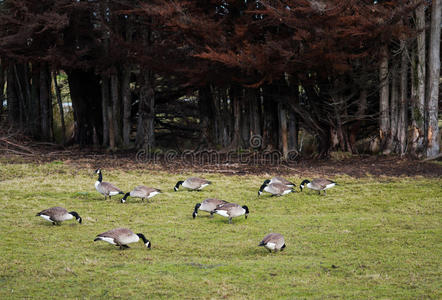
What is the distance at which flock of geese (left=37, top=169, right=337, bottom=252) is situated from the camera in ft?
30.0

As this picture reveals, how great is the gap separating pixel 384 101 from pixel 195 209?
471 inches

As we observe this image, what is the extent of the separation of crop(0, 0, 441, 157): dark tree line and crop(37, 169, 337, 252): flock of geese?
607 centimetres

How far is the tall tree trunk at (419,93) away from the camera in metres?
19.9

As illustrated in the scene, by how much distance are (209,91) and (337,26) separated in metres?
8.58

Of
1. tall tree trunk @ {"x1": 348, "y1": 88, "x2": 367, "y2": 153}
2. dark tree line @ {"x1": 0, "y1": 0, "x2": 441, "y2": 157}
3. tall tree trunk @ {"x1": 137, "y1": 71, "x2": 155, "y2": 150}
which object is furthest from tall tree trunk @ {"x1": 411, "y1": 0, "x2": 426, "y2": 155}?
tall tree trunk @ {"x1": 137, "y1": 71, "x2": 155, "y2": 150}

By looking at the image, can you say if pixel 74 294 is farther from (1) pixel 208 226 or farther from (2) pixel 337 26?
(2) pixel 337 26

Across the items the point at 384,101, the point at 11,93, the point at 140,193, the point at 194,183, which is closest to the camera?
the point at 140,193

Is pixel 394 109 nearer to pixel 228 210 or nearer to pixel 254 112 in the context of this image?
pixel 254 112

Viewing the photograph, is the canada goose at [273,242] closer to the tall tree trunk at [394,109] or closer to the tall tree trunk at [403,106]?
the tall tree trunk at [403,106]

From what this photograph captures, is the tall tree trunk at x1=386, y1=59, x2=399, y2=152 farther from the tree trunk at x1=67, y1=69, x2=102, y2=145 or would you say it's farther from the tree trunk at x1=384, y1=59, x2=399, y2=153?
the tree trunk at x1=67, y1=69, x2=102, y2=145

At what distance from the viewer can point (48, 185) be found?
618 inches

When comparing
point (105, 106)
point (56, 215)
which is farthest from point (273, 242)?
point (105, 106)

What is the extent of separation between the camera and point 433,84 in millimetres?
19562

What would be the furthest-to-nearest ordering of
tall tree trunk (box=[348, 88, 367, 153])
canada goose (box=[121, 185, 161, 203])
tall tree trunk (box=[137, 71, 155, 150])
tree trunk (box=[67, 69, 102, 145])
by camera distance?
tree trunk (box=[67, 69, 102, 145]) → tall tree trunk (box=[137, 71, 155, 150]) → tall tree trunk (box=[348, 88, 367, 153]) → canada goose (box=[121, 185, 161, 203])
